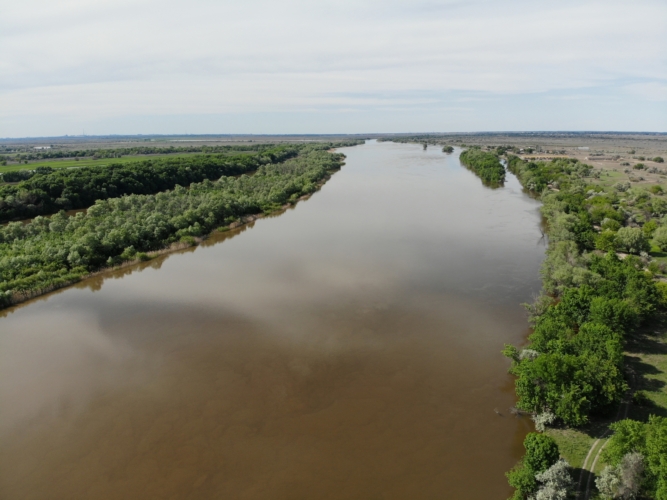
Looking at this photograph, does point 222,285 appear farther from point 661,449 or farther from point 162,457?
point 661,449

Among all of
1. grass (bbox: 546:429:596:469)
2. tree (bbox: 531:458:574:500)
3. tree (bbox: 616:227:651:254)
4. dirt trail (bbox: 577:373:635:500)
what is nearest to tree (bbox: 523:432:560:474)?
tree (bbox: 531:458:574:500)

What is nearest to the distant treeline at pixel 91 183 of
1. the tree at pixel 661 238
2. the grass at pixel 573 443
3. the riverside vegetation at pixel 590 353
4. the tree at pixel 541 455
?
the riverside vegetation at pixel 590 353

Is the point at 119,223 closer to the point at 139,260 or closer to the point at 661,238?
the point at 139,260

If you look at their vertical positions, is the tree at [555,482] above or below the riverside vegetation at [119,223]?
below

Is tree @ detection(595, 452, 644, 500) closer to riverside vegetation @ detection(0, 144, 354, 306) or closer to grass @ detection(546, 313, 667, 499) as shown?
grass @ detection(546, 313, 667, 499)

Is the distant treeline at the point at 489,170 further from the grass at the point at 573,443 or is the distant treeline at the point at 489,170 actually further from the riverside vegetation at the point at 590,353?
the grass at the point at 573,443

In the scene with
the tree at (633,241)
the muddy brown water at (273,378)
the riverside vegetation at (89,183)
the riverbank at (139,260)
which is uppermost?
the riverside vegetation at (89,183)

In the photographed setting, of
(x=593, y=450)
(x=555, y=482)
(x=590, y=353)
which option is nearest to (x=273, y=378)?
(x=555, y=482)
